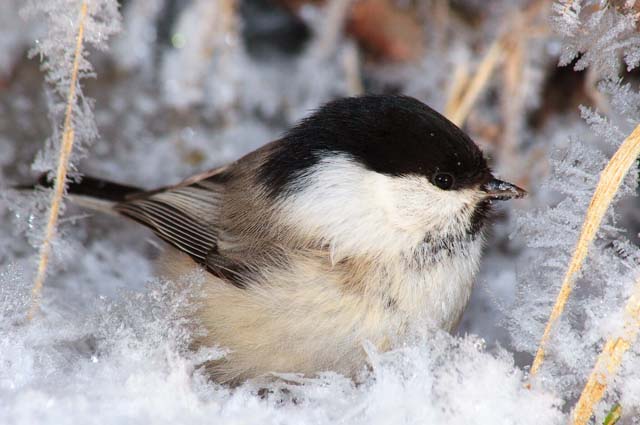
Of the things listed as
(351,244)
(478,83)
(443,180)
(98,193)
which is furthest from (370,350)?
(478,83)

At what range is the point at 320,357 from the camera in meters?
1.26

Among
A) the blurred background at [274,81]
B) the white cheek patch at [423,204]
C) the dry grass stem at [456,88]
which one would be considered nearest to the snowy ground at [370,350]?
the white cheek patch at [423,204]

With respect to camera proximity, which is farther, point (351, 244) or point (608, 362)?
point (351, 244)

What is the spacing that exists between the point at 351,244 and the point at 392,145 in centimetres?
19

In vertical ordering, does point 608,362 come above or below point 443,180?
below

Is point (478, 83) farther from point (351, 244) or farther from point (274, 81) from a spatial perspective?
point (351, 244)

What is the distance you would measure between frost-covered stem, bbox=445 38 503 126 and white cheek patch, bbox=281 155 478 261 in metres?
0.78

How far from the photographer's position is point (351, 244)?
1303mm

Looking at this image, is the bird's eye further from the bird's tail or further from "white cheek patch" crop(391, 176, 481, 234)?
the bird's tail

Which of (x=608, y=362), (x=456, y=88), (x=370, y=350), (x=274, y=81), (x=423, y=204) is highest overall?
(x=456, y=88)

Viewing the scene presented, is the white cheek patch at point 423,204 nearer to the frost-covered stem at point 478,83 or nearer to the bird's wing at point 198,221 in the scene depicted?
the bird's wing at point 198,221

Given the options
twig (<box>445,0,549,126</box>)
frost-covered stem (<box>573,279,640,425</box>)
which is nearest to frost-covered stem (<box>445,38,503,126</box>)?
twig (<box>445,0,549,126</box>)

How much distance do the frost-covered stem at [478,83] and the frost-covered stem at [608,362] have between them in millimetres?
1098

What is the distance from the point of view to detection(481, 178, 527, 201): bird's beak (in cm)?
135
